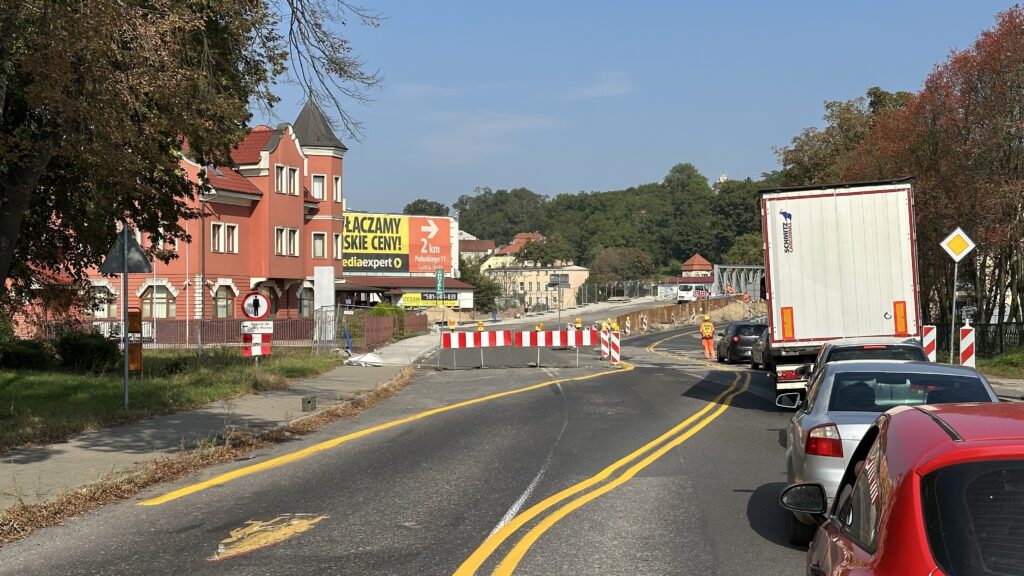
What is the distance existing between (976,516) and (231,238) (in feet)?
166

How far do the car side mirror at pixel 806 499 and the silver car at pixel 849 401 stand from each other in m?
3.04

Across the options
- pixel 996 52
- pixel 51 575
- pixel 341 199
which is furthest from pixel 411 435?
pixel 341 199

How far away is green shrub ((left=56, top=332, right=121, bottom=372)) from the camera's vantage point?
79.4 feet

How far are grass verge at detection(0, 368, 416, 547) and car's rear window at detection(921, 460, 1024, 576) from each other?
7.41 m

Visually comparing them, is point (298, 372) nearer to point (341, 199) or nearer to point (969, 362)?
Answer: point (969, 362)

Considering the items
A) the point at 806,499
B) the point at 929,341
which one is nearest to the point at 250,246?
the point at 929,341

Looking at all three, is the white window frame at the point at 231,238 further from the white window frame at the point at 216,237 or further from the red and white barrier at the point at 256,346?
the red and white barrier at the point at 256,346

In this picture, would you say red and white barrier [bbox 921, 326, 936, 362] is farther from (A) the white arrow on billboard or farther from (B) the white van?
(B) the white van

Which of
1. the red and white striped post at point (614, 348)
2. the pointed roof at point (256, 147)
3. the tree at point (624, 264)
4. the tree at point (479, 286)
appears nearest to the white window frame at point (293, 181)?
the pointed roof at point (256, 147)

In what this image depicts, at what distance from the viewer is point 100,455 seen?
40.3ft

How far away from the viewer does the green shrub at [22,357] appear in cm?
2319

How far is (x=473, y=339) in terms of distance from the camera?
1244 inches

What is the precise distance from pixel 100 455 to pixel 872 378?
8.61 meters

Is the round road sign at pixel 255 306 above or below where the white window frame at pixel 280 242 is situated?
below
